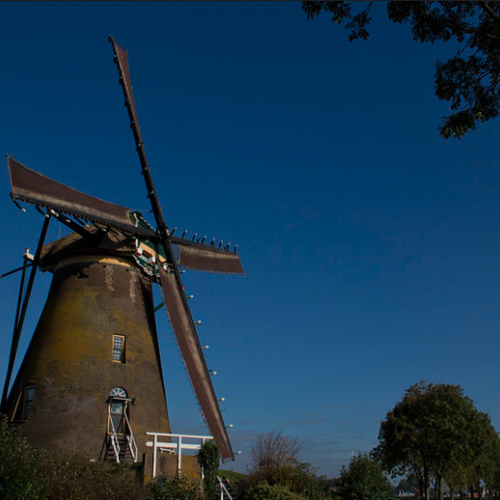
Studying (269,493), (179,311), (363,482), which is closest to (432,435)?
(363,482)

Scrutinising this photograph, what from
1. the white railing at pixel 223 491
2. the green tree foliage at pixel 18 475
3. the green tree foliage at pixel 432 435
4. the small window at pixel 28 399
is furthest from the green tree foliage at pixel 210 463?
the green tree foliage at pixel 432 435

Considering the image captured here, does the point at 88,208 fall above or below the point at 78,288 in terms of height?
above

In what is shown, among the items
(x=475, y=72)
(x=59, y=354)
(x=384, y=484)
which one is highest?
(x=475, y=72)

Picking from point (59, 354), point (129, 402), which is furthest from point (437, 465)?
point (59, 354)

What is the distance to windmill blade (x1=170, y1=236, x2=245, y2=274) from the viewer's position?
1115 inches

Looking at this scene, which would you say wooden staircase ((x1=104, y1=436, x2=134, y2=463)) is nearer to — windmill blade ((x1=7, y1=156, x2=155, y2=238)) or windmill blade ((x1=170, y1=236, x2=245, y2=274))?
windmill blade ((x1=7, y1=156, x2=155, y2=238))

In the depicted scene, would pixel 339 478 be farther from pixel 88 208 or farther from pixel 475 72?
pixel 475 72

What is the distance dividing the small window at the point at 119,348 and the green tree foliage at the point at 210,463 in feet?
16.9

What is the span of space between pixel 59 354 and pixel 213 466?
785cm

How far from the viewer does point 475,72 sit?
1377 cm

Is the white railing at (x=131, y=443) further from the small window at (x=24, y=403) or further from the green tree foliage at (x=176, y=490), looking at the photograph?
the small window at (x=24, y=403)

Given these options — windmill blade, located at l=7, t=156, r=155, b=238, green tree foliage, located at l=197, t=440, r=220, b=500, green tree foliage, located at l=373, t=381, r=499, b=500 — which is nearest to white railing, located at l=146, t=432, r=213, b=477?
green tree foliage, located at l=197, t=440, r=220, b=500

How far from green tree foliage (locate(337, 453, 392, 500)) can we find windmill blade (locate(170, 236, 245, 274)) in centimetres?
1231

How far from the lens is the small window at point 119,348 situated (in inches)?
926
